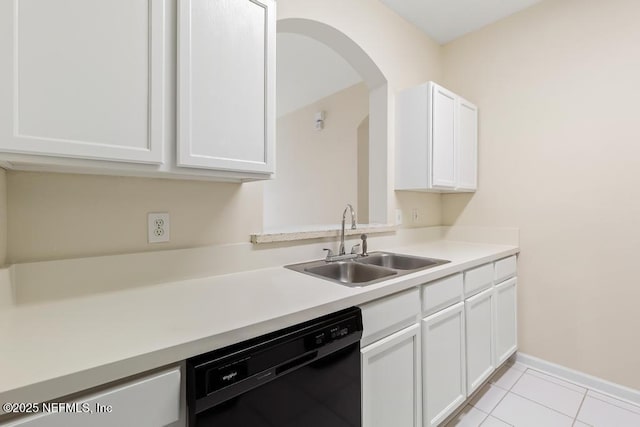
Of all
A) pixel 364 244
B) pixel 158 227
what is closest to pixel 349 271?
pixel 364 244

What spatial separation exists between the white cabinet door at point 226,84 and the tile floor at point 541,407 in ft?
5.99

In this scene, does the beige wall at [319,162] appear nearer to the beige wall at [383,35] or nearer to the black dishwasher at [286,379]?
the beige wall at [383,35]

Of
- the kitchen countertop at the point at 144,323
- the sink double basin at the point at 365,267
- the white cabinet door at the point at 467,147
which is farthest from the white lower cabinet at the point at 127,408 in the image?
the white cabinet door at the point at 467,147

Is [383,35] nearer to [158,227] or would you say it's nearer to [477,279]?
[477,279]

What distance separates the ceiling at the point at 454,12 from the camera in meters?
2.14

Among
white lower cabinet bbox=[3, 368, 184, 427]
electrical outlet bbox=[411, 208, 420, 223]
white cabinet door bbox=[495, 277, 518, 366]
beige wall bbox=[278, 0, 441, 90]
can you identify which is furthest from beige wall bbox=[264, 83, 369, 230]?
white lower cabinet bbox=[3, 368, 184, 427]

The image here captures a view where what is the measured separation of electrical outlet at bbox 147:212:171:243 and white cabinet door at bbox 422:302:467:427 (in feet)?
4.01

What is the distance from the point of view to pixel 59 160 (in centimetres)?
81

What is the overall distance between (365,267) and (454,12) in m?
2.09

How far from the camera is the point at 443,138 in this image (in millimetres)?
2123

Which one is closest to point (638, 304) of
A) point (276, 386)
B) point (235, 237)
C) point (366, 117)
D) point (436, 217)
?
point (436, 217)

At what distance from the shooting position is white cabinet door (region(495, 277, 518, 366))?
1.96 meters

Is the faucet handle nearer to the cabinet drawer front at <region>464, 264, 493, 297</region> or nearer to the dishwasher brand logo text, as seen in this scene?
the cabinet drawer front at <region>464, 264, 493, 297</region>

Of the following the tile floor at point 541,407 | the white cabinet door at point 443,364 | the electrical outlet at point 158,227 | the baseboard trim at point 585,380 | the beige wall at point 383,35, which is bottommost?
the tile floor at point 541,407
